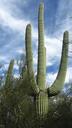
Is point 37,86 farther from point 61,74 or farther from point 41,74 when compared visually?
point 61,74

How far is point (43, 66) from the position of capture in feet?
67.6

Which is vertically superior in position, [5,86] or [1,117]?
[5,86]

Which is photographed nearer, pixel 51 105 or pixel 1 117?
pixel 1 117

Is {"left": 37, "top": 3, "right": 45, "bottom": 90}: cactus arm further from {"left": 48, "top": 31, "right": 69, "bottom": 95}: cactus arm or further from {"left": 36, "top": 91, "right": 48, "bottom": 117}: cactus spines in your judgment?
{"left": 48, "top": 31, "right": 69, "bottom": 95}: cactus arm

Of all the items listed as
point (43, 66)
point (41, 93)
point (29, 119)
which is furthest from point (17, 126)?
point (43, 66)

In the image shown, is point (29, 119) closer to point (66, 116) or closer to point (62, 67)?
point (66, 116)

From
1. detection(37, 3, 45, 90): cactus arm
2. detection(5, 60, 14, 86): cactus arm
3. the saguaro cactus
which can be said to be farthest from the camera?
detection(5, 60, 14, 86): cactus arm

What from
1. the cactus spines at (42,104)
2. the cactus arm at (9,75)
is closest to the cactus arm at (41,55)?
the cactus spines at (42,104)

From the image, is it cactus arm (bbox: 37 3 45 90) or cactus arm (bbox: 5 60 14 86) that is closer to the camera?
cactus arm (bbox: 37 3 45 90)

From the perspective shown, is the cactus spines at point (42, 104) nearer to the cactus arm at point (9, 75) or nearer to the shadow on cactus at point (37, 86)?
the shadow on cactus at point (37, 86)

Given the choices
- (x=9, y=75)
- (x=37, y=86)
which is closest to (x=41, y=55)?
(x=37, y=86)

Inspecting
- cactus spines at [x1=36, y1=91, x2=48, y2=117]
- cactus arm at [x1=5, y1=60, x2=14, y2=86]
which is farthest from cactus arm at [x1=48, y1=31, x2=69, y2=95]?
cactus arm at [x1=5, y1=60, x2=14, y2=86]

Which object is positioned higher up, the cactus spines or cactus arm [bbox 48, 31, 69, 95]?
cactus arm [bbox 48, 31, 69, 95]

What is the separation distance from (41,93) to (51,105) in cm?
195
